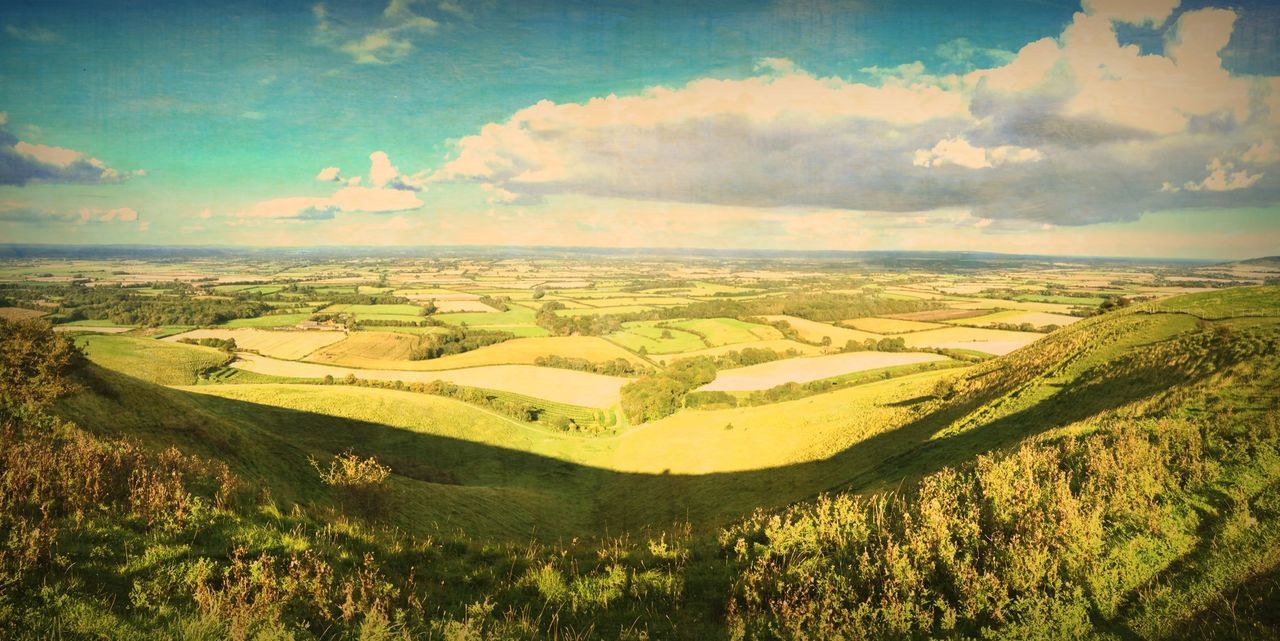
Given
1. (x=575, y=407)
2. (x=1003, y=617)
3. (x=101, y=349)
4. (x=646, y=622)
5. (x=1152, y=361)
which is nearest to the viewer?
(x=1003, y=617)

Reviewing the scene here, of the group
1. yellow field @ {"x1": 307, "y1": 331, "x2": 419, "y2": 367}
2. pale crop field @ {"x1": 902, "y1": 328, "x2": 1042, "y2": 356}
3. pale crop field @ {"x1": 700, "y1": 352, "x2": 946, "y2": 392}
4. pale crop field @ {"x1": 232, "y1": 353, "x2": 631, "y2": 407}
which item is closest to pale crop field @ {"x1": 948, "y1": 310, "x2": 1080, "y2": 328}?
pale crop field @ {"x1": 902, "y1": 328, "x2": 1042, "y2": 356}

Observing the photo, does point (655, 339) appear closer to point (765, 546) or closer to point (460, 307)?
point (460, 307)

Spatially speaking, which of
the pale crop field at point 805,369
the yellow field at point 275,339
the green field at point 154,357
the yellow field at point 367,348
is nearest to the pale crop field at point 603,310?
the yellow field at point 367,348

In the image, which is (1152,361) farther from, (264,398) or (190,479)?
(264,398)

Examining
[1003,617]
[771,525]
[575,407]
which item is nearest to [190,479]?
[771,525]

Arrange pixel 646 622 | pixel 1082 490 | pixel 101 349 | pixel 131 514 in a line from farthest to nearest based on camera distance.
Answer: pixel 101 349 < pixel 1082 490 < pixel 131 514 < pixel 646 622

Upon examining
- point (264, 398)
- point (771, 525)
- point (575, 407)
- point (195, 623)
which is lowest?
point (575, 407)

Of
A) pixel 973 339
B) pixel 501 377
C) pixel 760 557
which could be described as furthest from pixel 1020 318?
pixel 760 557
